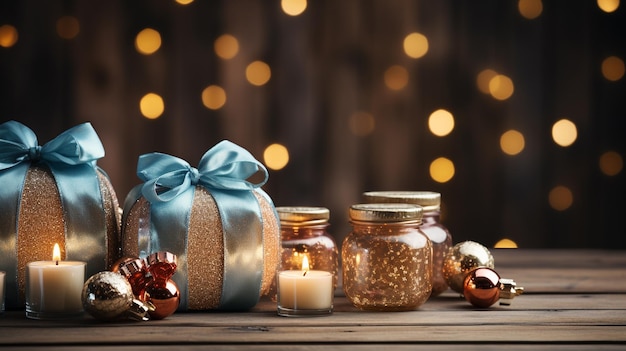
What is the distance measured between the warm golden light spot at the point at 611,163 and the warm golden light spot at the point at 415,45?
0.43 meters

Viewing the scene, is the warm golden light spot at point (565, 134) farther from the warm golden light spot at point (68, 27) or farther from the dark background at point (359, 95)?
the warm golden light spot at point (68, 27)

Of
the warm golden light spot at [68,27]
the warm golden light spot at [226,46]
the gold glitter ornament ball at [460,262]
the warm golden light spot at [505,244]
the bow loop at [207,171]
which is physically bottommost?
the warm golden light spot at [505,244]

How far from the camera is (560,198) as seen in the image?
1.71 metres

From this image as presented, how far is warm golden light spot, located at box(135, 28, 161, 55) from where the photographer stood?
5.40ft

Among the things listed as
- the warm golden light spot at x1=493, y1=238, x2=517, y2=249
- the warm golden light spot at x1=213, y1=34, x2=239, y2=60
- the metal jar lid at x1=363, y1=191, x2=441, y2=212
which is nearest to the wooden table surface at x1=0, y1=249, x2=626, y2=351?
the metal jar lid at x1=363, y1=191, x2=441, y2=212

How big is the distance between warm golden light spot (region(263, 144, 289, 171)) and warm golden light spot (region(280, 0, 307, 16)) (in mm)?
266

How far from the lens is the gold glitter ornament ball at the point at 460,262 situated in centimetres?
109

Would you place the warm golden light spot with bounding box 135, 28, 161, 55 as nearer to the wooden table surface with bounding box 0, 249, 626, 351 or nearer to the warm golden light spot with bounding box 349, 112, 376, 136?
the warm golden light spot with bounding box 349, 112, 376, 136

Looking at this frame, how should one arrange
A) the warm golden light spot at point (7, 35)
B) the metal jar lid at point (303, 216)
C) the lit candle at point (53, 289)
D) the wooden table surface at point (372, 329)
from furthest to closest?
the warm golden light spot at point (7, 35) → the metal jar lid at point (303, 216) → the lit candle at point (53, 289) → the wooden table surface at point (372, 329)

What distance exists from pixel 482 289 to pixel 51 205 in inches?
20.8

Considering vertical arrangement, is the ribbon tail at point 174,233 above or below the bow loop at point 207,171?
below

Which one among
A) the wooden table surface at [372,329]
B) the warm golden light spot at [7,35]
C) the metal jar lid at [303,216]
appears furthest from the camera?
the warm golden light spot at [7,35]

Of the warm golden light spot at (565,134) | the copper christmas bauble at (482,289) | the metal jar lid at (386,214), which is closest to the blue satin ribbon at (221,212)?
the metal jar lid at (386,214)

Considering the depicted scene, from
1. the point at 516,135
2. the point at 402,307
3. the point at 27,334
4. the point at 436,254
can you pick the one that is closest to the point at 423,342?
the point at 402,307
